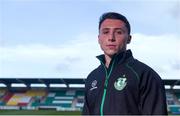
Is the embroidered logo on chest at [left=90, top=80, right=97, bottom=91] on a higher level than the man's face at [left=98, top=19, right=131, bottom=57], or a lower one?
lower

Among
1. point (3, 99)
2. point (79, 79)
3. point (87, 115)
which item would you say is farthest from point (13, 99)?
point (87, 115)

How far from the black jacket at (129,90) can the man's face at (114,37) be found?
0.06 metres

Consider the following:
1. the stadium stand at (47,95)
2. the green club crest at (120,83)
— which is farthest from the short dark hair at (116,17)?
the stadium stand at (47,95)

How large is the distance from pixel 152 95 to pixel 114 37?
0.49 m

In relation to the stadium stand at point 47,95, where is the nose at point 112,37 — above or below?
above

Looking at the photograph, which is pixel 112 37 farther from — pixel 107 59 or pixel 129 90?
pixel 129 90

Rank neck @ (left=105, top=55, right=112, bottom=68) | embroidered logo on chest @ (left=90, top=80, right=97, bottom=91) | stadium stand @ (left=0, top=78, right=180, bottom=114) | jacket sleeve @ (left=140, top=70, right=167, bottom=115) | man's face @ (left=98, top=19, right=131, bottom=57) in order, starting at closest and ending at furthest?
jacket sleeve @ (left=140, top=70, right=167, bottom=115) → man's face @ (left=98, top=19, right=131, bottom=57) → neck @ (left=105, top=55, right=112, bottom=68) → embroidered logo on chest @ (left=90, top=80, right=97, bottom=91) → stadium stand @ (left=0, top=78, right=180, bottom=114)

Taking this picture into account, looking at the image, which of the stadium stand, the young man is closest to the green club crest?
the young man

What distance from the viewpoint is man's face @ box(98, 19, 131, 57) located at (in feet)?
→ 9.20

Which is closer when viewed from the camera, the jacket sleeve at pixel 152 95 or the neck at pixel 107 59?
the jacket sleeve at pixel 152 95

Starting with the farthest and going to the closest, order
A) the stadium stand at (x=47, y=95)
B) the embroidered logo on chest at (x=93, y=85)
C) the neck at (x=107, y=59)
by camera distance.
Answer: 1. the stadium stand at (x=47, y=95)
2. the embroidered logo on chest at (x=93, y=85)
3. the neck at (x=107, y=59)

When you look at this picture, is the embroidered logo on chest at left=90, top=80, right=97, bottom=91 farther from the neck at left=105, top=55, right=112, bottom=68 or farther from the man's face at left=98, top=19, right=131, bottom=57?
the man's face at left=98, top=19, right=131, bottom=57

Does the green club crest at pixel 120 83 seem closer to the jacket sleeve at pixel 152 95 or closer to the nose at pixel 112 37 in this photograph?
the jacket sleeve at pixel 152 95

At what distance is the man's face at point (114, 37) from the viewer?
2.80 m
